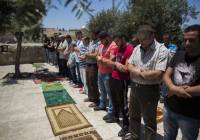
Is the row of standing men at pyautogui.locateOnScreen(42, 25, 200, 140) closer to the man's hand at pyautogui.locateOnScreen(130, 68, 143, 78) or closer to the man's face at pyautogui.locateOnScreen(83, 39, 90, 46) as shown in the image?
the man's hand at pyautogui.locateOnScreen(130, 68, 143, 78)

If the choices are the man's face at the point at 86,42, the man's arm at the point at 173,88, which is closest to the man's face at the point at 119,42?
the man's arm at the point at 173,88

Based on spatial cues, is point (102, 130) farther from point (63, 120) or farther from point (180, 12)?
point (180, 12)

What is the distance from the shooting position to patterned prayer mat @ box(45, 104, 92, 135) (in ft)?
16.5

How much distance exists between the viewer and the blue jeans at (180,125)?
2.73m

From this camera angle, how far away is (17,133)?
4.93 meters

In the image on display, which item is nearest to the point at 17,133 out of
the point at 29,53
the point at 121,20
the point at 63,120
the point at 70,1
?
the point at 63,120

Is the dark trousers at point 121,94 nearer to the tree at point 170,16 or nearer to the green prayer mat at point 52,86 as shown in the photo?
the green prayer mat at point 52,86

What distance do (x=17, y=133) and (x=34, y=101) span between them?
7.57ft

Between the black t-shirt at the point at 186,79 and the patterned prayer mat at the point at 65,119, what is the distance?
266 cm

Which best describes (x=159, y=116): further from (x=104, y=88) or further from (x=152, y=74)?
(x=152, y=74)

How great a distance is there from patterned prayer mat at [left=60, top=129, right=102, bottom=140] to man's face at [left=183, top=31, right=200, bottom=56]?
254 cm

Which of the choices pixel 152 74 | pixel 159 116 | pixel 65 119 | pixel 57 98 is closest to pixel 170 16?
pixel 57 98

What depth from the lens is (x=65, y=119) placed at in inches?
219

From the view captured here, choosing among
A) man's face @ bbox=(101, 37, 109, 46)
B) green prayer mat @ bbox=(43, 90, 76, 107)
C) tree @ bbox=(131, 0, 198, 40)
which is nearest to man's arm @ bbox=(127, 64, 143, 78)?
man's face @ bbox=(101, 37, 109, 46)
